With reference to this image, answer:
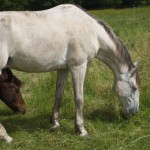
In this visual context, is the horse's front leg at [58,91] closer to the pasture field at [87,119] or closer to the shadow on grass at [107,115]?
the pasture field at [87,119]

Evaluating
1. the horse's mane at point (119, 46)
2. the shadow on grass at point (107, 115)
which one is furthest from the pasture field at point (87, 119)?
the horse's mane at point (119, 46)

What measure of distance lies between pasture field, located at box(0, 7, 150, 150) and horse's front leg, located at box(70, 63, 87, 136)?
144 millimetres

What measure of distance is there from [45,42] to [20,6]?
1609 inches

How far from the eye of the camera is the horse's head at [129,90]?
6379 mm

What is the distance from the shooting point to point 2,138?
5637 millimetres

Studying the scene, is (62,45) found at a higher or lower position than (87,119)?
higher

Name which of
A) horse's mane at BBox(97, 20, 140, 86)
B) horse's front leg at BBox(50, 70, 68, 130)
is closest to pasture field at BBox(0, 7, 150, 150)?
horse's front leg at BBox(50, 70, 68, 130)

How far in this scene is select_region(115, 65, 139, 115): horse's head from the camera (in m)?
6.38

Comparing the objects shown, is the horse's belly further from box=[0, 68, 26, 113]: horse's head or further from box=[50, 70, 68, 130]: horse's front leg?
box=[0, 68, 26, 113]: horse's head

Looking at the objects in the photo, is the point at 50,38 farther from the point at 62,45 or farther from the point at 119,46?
the point at 119,46

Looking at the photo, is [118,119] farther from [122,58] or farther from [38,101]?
[38,101]

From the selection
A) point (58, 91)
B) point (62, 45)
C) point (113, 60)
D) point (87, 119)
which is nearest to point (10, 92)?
point (58, 91)

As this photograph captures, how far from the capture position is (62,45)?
560 centimetres

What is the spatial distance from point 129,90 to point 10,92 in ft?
6.77
